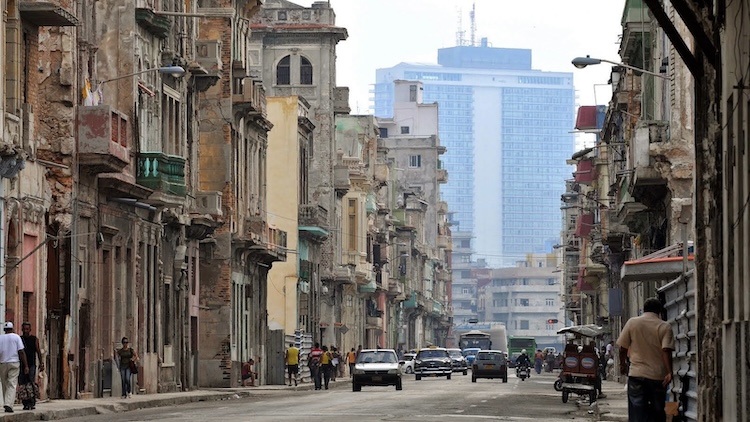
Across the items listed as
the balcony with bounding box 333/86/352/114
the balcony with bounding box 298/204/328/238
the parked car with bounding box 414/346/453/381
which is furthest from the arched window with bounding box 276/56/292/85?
the parked car with bounding box 414/346/453/381

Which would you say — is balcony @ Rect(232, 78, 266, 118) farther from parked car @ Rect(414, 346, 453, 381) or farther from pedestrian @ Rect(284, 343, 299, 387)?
parked car @ Rect(414, 346, 453, 381)

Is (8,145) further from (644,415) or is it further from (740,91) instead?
(740,91)

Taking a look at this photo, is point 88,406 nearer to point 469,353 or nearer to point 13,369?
point 13,369

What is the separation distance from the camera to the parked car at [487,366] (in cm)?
7800

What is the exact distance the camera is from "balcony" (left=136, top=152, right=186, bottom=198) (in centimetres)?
4906

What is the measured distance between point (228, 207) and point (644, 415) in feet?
149

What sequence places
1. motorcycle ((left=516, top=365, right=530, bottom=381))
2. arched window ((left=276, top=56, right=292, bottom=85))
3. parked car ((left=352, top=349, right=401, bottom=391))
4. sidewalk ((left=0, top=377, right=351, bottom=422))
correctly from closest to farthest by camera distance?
sidewalk ((left=0, top=377, right=351, bottom=422))
parked car ((left=352, top=349, right=401, bottom=391))
motorcycle ((left=516, top=365, right=530, bottom=381))
arched window ((left=276, top=56, right=292, bottom=85))

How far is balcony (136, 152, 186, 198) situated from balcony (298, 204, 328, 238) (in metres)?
35.1

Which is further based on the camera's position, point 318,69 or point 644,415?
point 318,69

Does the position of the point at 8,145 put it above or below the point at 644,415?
above

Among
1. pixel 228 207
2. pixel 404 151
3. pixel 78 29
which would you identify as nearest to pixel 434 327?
pixel 404 151

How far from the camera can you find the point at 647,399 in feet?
62.6

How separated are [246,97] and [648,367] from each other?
4702 cm

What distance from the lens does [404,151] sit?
17888 cm
